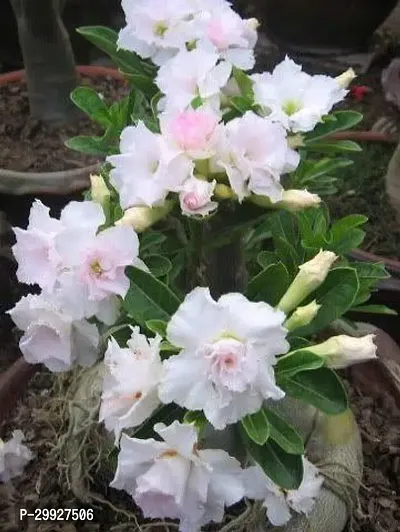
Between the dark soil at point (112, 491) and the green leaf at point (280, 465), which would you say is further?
the dark soil at point (112, 491)

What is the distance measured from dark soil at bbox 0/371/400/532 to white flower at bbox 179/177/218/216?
452mm

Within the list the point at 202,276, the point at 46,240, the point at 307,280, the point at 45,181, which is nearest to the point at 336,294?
the point at 307,280

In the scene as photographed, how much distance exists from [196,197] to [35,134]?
1178 millimetres

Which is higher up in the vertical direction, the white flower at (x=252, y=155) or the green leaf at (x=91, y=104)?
the white flower at (x=252, y=155)

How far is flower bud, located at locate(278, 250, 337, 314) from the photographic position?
0.76 meters

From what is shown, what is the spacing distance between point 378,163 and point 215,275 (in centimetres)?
98

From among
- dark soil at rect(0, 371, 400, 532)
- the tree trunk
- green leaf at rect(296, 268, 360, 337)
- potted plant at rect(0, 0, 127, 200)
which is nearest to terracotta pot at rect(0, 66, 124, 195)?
potted plant at rect(0, 0, 127, 200)

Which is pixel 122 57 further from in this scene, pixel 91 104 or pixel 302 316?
pixel 302 316

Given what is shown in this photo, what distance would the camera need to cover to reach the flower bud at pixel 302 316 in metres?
0.75

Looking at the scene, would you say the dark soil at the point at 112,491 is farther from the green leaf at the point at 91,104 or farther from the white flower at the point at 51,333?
the green leaf at the point at 91,104

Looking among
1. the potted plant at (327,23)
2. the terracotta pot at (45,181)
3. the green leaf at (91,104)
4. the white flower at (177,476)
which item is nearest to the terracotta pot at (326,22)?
the potted plant at (327,23)

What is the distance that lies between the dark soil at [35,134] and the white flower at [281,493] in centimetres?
95

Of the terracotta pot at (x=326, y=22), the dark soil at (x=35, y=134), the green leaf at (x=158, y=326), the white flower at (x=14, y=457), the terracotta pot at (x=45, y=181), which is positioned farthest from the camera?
the terracotta pot at (x=326, y=22)

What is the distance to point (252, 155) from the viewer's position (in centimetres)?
74
